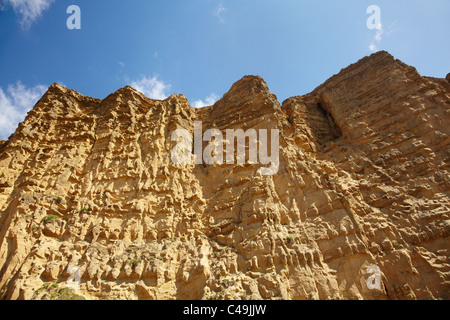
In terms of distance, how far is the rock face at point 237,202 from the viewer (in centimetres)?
1141

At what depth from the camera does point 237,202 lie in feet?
50.4

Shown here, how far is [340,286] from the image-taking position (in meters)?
11.0

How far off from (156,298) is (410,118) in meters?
18.0

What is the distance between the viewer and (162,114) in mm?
20359

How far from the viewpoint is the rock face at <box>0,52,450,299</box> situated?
11.4m

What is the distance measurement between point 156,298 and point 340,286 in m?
8.11

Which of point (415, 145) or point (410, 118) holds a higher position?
point (410, 118)
